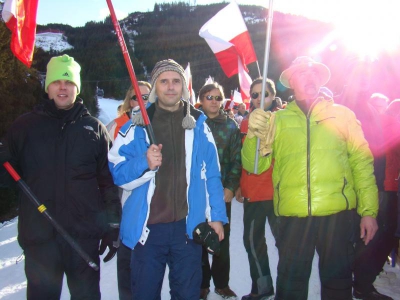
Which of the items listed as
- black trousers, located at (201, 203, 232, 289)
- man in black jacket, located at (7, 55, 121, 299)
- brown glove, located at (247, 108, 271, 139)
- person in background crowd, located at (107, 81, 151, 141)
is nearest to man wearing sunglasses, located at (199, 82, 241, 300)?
black trousers, located at (201, 203, 232, 289)

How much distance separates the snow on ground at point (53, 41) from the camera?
275 ft

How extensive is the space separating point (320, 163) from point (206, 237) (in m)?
0.96

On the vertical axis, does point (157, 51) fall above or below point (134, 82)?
above

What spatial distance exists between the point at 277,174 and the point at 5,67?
14534mm

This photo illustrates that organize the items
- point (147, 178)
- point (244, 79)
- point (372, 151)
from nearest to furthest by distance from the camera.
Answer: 1. point (147, 178)
2. point (372, 151)
3. point (244, 79)

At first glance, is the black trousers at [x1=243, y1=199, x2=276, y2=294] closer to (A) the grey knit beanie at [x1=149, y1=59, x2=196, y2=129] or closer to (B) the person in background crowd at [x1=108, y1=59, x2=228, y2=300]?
(B) the person in background crowd at [x1=108, y1=59, x2=228, y2=300]

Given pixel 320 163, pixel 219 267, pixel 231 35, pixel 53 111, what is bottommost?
pixel 219 267

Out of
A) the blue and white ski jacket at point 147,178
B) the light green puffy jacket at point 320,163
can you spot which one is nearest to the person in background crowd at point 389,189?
the light green puffy jacket at point 320,163

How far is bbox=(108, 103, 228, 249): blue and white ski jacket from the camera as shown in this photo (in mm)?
2285

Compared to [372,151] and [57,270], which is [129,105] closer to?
[57,270]

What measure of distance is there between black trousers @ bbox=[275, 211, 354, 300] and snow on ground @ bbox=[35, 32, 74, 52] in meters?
90.1

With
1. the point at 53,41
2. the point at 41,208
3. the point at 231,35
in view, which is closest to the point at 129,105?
the point at 231,35

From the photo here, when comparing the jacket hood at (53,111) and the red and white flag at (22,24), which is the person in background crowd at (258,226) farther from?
the red and white flag at (22,24)

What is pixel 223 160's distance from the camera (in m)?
Answer: 3.38
